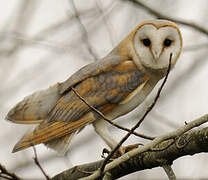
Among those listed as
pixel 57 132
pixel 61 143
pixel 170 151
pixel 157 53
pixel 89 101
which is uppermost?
pixel 157 53

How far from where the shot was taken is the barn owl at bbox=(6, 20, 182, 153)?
5676 millimetres

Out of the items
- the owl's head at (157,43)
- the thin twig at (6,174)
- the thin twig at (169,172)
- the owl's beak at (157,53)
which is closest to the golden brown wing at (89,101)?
the owl's head at (157,43)

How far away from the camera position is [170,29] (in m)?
5.65

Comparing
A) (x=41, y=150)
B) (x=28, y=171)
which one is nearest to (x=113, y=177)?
(x=28, y=171)

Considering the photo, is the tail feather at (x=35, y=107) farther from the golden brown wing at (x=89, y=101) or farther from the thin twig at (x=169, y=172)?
the thin twig at (x=169, y=172)

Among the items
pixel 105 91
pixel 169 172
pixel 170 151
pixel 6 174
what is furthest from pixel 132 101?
Result: pixel 6 174

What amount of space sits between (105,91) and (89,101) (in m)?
0.23

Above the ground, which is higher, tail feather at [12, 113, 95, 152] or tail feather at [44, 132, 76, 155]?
tail feather at [12, 113, 95, 152]

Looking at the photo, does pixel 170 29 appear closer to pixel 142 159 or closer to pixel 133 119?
pixel 142 159

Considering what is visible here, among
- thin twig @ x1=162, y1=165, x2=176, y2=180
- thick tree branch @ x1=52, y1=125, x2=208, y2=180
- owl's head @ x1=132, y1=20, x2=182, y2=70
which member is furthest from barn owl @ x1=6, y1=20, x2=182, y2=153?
thin twig @ x1=162, y1=165, x2=176, y2=180

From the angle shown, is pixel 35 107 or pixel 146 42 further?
pixel 35 107

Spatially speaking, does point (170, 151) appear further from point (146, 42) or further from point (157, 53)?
point (146, 42)

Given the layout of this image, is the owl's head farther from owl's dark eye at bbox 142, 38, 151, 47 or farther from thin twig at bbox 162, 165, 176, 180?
thin twig at bbox 162, 165, 176, 180

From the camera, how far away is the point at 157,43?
5.61 metres
